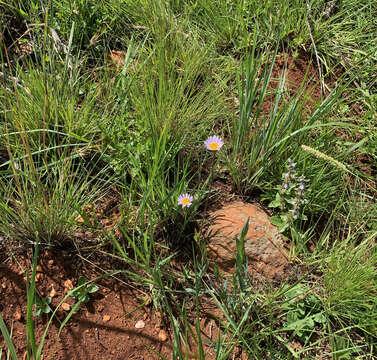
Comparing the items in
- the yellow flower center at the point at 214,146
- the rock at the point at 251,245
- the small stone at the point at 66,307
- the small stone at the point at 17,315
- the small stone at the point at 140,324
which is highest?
the yellow flower center at the point at 214,146

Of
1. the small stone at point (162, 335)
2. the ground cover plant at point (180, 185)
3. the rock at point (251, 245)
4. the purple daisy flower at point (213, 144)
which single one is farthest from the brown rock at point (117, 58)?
the small stone at point (162, 335)

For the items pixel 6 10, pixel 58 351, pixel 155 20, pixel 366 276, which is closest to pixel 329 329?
pixel 366 276

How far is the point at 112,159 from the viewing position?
177 centimetres

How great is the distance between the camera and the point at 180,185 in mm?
1594

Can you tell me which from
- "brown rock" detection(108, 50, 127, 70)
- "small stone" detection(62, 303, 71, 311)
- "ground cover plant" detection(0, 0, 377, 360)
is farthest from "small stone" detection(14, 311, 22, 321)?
"brown rock" detection(108, 50, 127, 70)

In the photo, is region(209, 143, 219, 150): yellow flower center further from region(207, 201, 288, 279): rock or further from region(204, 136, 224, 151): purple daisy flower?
region(207, 201, 288, 279): rock

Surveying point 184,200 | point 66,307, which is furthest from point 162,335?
point 184,200

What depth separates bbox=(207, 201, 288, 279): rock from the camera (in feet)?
5.52

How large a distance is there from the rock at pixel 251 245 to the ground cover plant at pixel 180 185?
4 centimetres

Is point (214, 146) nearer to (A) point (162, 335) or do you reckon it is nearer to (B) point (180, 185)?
(B) point (180, 185)

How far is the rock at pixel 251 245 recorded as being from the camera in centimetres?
168

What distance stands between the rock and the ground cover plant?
0.11 feet

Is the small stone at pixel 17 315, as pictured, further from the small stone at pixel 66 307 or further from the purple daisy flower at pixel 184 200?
the purple daisy flower at pixel 184 200

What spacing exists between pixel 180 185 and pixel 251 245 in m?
0.41
